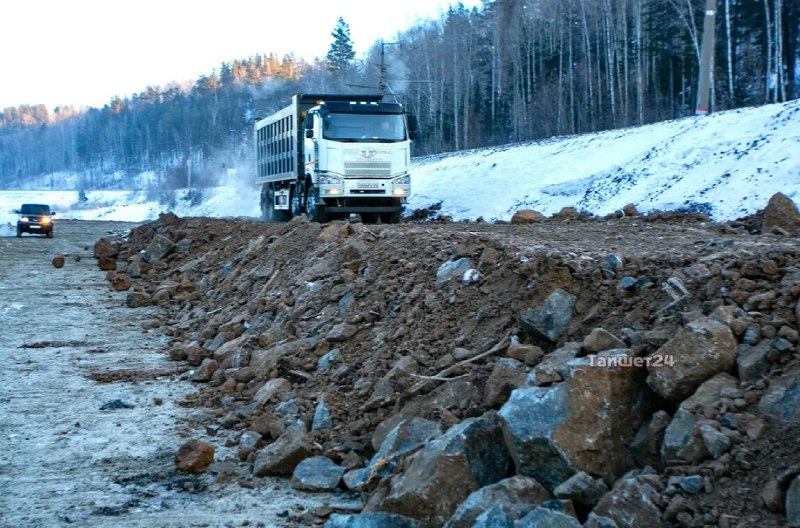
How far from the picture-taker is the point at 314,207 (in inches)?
754

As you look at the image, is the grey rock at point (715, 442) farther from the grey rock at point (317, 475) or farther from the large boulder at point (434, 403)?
the grey rock at point (317, 475)

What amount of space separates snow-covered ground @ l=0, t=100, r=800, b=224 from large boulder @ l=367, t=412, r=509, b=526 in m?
11.8

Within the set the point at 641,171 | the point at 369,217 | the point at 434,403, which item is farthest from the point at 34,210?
the point at 434,403

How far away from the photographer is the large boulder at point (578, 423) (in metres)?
4.84

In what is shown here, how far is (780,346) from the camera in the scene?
15.3ft

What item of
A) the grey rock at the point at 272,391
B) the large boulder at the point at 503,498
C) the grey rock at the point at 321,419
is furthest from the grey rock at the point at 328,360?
the large boulder at the point at 503,498

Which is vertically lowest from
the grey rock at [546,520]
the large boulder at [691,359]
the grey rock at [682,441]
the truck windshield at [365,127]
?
the grey rock at [546,520]

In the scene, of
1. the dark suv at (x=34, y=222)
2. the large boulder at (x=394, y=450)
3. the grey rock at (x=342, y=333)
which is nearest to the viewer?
the large boulder at (x=394, y=450)

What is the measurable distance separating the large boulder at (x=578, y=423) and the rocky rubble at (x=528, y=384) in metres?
0.01

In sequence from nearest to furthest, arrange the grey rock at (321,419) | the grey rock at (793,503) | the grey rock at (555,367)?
the grey rock at (793,503) < the grey rock at (555,367) < the grey rock at (321,419)

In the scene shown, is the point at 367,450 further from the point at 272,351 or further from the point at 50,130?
the point at 50,130

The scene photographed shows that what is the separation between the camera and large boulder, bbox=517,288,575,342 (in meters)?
6.49

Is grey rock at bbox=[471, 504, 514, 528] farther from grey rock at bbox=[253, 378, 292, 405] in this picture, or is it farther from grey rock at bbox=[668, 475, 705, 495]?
grey rock at bbox=[253, 378, 292, 405]

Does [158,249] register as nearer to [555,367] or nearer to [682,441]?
[555,367]
